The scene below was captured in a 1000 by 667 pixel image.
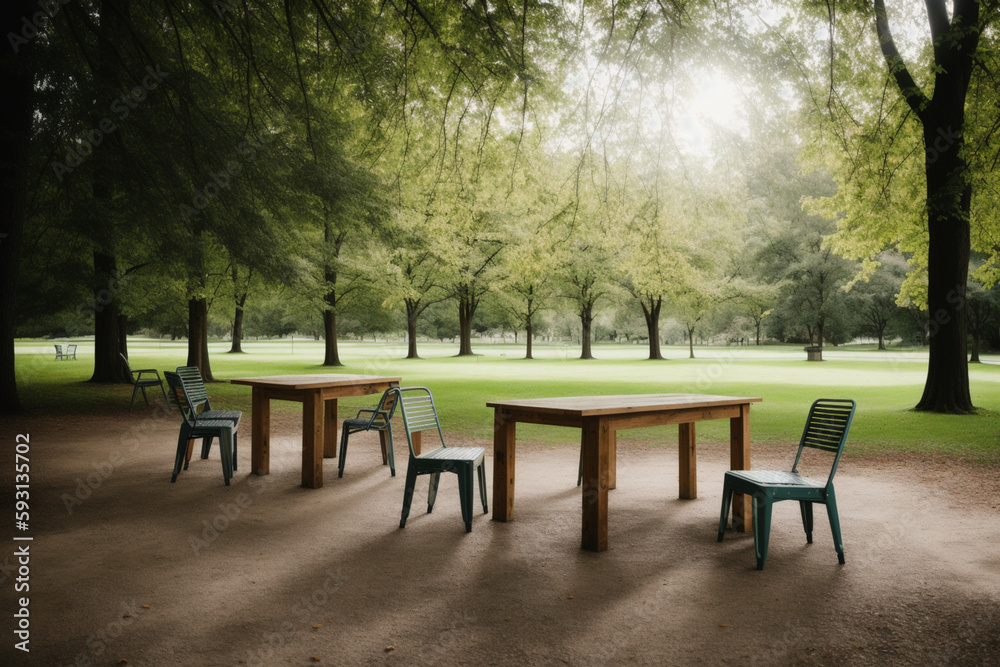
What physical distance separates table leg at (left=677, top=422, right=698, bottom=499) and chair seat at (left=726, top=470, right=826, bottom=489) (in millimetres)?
1379

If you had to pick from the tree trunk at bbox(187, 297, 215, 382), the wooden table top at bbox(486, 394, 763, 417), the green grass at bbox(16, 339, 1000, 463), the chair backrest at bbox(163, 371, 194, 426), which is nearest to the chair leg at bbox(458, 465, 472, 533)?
the wooden table top at bbox(486, 394, 763, 417)

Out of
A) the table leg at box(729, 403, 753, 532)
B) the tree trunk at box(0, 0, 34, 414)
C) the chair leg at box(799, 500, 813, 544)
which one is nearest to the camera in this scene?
the chair leg at box(799, 500, 813, 544)

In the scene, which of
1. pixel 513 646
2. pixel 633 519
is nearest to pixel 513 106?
pixel 633 519

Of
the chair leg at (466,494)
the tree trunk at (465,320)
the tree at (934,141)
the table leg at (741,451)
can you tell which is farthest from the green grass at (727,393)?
the tree trunk at (465,320)

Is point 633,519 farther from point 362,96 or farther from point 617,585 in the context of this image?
point 362,96

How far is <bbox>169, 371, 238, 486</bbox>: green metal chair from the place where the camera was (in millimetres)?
7012

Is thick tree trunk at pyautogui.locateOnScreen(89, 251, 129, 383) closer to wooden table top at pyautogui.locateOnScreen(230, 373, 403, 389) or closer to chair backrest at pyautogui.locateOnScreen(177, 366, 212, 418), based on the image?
chair backrest at pyautogui.locateOnScreen(177, 366, 212, 418)

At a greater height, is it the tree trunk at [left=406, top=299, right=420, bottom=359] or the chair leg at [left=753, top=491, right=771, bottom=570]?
the tree trunk at [left=406, top=299, right=420, bottom=359]

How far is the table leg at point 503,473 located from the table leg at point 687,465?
1913mm

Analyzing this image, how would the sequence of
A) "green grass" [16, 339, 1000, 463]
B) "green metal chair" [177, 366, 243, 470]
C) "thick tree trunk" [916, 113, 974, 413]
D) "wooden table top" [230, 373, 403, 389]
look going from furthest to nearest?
1. "thick tree trunk" [916, 113, 974, 413]
2. "green grass" [16, 339, 1000, 463]
3. "green metal chair" [177, 366, 243, 470]
4. "wooden table top" [230, 373, 403, 389]

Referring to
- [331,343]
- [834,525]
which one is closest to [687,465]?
[834,525]
